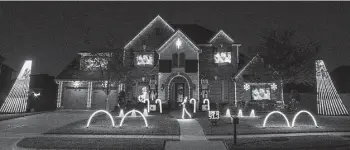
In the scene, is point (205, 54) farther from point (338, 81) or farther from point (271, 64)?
point (338, 81)

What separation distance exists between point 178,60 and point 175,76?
71.6 inches

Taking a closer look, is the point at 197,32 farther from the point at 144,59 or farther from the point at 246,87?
the point at 246,87

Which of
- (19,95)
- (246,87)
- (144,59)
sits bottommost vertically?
(19,95)

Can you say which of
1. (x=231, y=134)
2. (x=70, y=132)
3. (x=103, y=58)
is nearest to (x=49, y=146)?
(x=70, y=132)

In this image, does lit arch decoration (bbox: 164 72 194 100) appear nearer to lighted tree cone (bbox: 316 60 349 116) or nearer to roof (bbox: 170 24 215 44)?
roof (bbox: 170 24 215 44)

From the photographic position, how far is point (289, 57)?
2078 centimetres

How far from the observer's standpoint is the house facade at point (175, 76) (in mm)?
24234

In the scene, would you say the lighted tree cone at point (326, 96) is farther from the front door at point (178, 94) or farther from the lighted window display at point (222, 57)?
the front door at point (178, 94)

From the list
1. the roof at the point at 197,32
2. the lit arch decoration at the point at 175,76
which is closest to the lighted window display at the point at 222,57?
the roof at the point at 197,32

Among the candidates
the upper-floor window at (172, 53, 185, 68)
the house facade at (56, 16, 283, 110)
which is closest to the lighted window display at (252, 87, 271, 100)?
the house facade at (56, 16, 283, 110)

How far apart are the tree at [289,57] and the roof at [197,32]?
7.87 metres

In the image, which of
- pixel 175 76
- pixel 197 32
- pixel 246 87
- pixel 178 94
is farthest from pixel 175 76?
pixel 246 87

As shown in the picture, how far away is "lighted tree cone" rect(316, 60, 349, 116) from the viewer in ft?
70.8

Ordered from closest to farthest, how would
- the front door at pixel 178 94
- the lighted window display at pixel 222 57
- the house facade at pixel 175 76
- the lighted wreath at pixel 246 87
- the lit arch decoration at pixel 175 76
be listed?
the lit arch decoration at pixel 175 76 < the house facade at pixel 175 76 < the front door at pixel 178 94 < the lighted wreath at pixel 246 87 < the lighted window display at pixel 222 57
